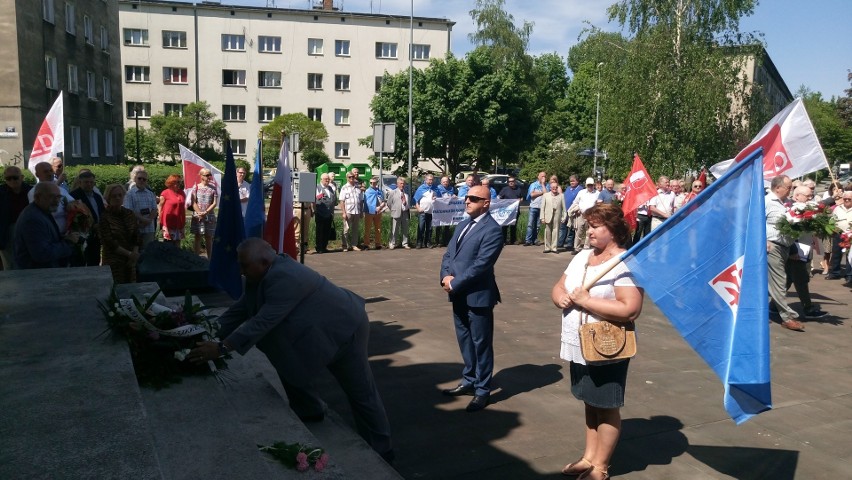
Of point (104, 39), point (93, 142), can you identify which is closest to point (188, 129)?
point (104, 39)

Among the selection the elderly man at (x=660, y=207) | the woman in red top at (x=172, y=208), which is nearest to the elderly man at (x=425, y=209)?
the elderly man at (x=660, y=207)

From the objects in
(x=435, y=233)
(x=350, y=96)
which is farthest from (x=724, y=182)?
(x=350, y=96)

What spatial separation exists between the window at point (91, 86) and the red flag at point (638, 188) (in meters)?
32.2

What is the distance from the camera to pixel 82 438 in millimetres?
3068

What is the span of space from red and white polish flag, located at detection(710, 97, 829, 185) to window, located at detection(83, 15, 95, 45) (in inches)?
1480

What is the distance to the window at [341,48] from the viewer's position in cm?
6259

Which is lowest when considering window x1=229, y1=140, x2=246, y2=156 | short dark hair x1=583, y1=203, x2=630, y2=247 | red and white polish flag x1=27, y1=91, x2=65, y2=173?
short dark hair x1=583, y1=203, x2=630, y2=247

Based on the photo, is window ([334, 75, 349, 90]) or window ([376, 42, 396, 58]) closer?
window ([334, 75, 349, 90])

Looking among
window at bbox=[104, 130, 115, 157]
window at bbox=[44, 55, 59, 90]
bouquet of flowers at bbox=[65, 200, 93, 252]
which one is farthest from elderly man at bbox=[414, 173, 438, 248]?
window at bbox=[104, 130, 115, 157]

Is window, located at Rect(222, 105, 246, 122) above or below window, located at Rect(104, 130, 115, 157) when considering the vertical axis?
above

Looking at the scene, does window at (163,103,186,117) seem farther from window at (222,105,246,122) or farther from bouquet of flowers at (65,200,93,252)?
bouquet of flowers at (65,200,93,252)

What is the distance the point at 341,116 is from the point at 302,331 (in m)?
60.0

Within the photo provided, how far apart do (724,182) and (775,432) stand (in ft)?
8.42

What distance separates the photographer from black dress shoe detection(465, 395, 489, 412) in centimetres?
626
